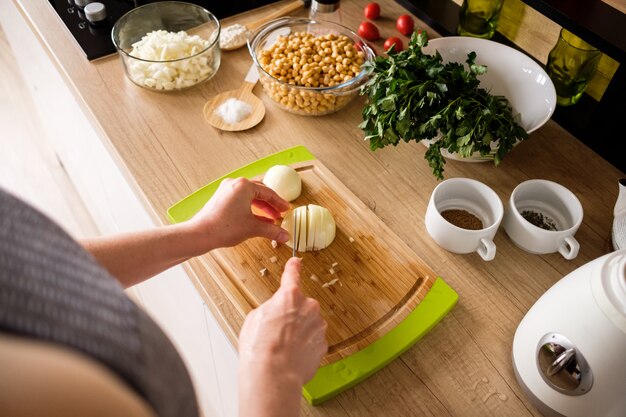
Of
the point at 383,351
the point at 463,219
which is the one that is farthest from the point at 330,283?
the point at 463,219

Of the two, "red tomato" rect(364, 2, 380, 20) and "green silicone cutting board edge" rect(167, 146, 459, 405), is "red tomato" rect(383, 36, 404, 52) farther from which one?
"green silicone cutting board edge" rect(167, 146, 459, 405)

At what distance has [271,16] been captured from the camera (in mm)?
1357

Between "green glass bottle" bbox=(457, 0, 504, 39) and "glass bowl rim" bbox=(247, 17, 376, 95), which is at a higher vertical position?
"green glass bottle" bbox=(457, 0, 504, 39)

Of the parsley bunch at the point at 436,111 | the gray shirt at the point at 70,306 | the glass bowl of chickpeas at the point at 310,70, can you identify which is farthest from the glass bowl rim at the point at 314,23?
the gray shirt at the point at 70,306

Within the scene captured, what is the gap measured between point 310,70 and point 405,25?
1.21 ft

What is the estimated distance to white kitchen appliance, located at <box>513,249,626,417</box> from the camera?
637mm

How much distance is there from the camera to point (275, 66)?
1.13 metres

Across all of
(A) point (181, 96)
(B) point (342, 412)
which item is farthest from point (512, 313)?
(A) point (181, 96)

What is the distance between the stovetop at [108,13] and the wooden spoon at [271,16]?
0.06 meters

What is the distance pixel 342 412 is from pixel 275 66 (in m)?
0.72

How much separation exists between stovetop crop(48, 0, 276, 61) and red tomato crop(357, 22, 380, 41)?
0.27 meters

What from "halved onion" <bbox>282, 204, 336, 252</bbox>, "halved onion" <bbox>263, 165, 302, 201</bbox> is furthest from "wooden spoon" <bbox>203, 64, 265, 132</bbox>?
"halved onion" <bbox>282, 204, 336, 252</bbox>

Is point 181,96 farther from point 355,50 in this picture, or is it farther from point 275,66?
point 355,50

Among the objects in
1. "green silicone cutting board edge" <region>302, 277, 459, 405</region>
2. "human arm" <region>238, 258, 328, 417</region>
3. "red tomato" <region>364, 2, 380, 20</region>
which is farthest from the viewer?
"red tomato" <region>364, 2, 380, 20</region>
